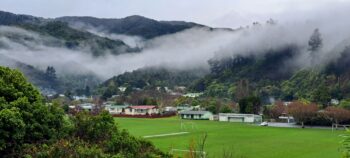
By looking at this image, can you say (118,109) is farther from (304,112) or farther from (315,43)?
(315,43)

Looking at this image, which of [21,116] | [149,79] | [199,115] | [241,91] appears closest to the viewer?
[21,116]

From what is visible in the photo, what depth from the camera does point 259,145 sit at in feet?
120

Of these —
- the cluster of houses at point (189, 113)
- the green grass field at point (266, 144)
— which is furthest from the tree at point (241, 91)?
the green grass field at point (266, 144)

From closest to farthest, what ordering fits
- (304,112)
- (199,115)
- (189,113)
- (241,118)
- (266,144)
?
(266,144) < (304,112) < (241,118) < (199,115) < (189,113)

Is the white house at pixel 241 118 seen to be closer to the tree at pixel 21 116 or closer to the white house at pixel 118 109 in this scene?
the white house at pixel 118 109

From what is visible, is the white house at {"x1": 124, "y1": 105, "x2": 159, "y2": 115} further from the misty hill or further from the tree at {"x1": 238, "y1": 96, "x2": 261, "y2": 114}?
the misty hill

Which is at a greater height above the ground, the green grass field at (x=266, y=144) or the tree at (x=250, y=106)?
the tree at (x=250, y=106)

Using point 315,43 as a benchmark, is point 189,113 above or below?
below

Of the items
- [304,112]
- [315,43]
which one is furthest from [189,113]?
[315,43]

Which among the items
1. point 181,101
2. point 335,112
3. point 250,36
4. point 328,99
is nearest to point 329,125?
point 335,112

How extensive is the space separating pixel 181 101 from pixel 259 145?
6269 cm

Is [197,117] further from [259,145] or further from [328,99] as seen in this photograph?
[259,145]

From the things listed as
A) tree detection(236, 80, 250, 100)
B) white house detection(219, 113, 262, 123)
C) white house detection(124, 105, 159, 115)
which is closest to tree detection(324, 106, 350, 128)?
white house detection(219, 113, 262, 123)

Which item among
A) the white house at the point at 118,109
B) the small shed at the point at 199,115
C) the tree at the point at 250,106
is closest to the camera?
the tree at the point at 250,106
